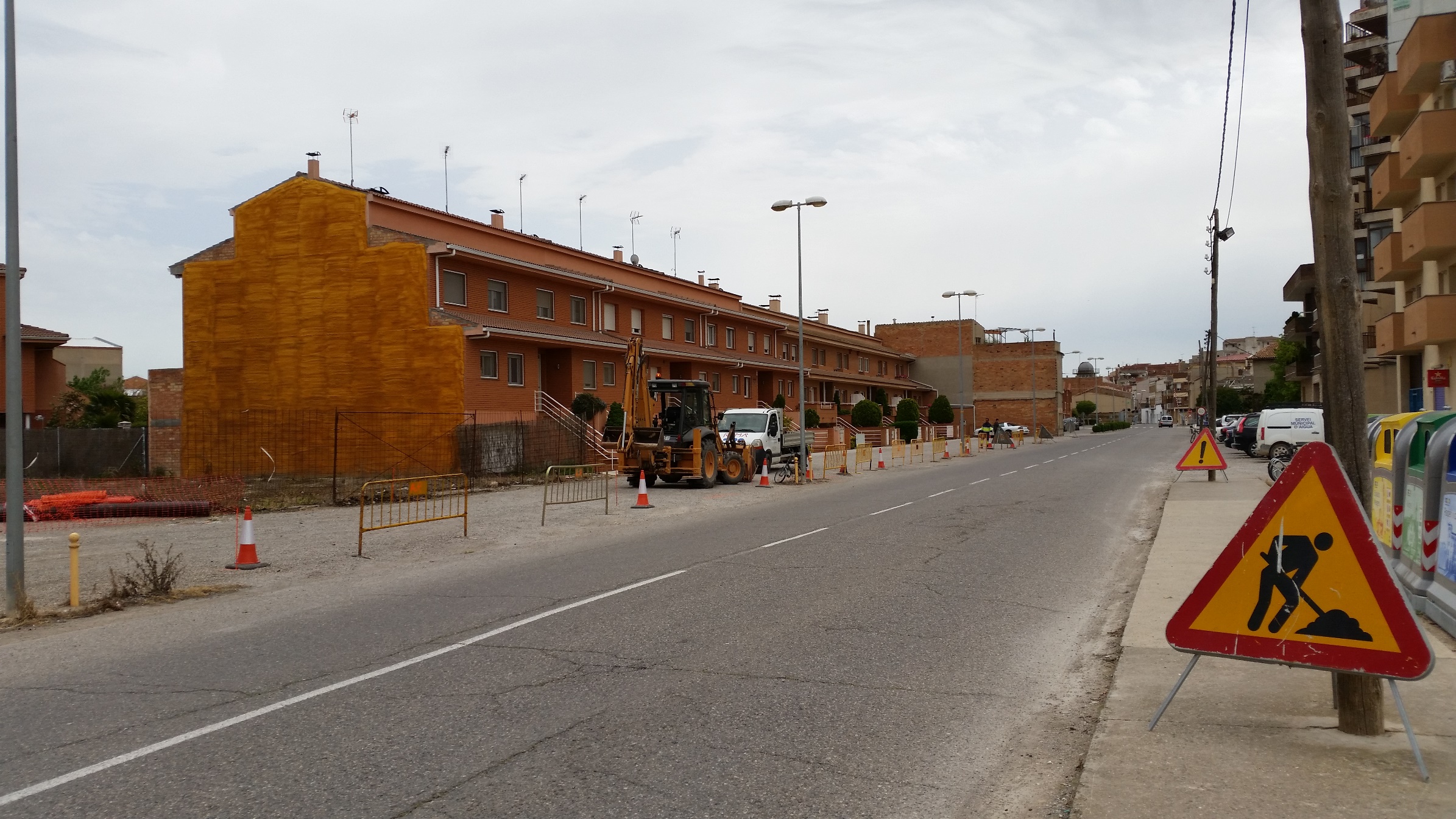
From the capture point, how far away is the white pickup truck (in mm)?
33281

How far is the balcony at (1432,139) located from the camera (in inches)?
1124

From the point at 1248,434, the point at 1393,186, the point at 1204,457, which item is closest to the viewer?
the point at 1204,457

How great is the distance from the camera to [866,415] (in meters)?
57.1

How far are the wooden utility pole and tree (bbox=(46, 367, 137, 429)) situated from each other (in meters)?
47.0

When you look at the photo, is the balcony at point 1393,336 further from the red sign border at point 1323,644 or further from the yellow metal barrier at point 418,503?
the red sign border at point 1323,644

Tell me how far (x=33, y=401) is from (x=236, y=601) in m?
39.6

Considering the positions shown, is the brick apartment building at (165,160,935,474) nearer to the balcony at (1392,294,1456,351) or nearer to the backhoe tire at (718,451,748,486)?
the backhoe tire at (718,451,748,486)

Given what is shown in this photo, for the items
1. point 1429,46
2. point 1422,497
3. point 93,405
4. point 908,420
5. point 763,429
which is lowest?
point 1422,497

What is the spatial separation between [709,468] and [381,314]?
502 inches

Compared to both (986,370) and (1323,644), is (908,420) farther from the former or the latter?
(1323,644)

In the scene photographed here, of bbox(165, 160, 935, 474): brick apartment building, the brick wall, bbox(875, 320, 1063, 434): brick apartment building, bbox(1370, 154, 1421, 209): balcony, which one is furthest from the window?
bbox(875, 320, 1063, 434): brick apartment building

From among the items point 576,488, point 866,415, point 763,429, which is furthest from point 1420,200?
point 576,488

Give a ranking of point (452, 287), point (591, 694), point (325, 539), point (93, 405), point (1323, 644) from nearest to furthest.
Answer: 1. point (1323, 644)
2. point (591, 694)
3. point (325, 539)
4. point (452, 287)
5. point (93, 405)

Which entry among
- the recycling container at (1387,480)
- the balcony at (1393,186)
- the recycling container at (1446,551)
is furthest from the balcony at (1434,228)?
the recycling container at (1446,551)
